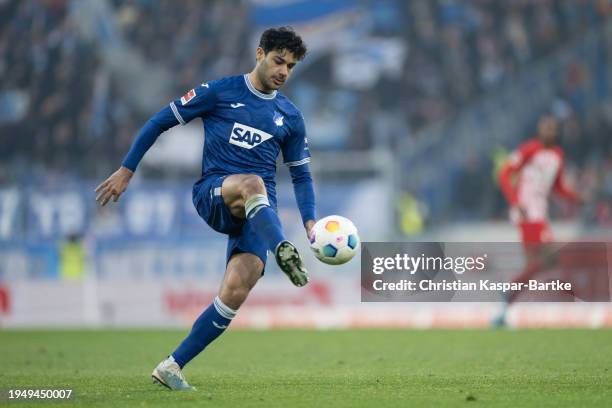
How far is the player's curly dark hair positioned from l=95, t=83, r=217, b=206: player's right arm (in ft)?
1.44

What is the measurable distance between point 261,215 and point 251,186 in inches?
8.2

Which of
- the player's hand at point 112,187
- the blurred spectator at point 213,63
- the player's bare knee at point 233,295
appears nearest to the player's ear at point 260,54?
the player's hand at point 112,187

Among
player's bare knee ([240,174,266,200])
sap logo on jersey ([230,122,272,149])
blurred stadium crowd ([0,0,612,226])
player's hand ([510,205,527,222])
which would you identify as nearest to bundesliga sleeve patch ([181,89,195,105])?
sap logo on jersey ([230,122,272,149])

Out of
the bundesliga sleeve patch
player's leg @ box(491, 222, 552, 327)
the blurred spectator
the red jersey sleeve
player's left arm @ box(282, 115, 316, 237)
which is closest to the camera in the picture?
the bundesliga sleeve patch

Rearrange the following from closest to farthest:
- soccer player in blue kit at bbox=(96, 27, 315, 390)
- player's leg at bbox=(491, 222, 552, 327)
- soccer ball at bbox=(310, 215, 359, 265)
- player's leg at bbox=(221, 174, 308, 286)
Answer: player's leg at bbox=(221, 174, 308, 286), soccer ball at bbox=(310, 215, 359, 265), soccer player in blue kit at bbox=(96, 27, 315, 390), player's leg at bbox=(491, 222, 552, 327)

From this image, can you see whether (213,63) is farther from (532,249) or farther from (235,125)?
(235,125)

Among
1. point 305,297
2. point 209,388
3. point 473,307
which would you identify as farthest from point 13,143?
point 209,388

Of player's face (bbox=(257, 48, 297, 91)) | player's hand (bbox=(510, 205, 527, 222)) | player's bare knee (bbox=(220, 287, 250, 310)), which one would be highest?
player's face (bbox=(257, 48, 297, 91))

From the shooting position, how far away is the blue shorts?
582cm

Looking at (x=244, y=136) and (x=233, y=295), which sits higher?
(x=244, y=136)

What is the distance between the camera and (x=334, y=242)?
556cm

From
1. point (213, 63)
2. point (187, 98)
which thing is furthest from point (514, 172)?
point (213, 63)

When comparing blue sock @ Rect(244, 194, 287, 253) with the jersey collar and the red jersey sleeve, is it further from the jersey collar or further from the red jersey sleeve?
the red jersey sleeve

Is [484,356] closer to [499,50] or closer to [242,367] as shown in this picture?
[242,367]
